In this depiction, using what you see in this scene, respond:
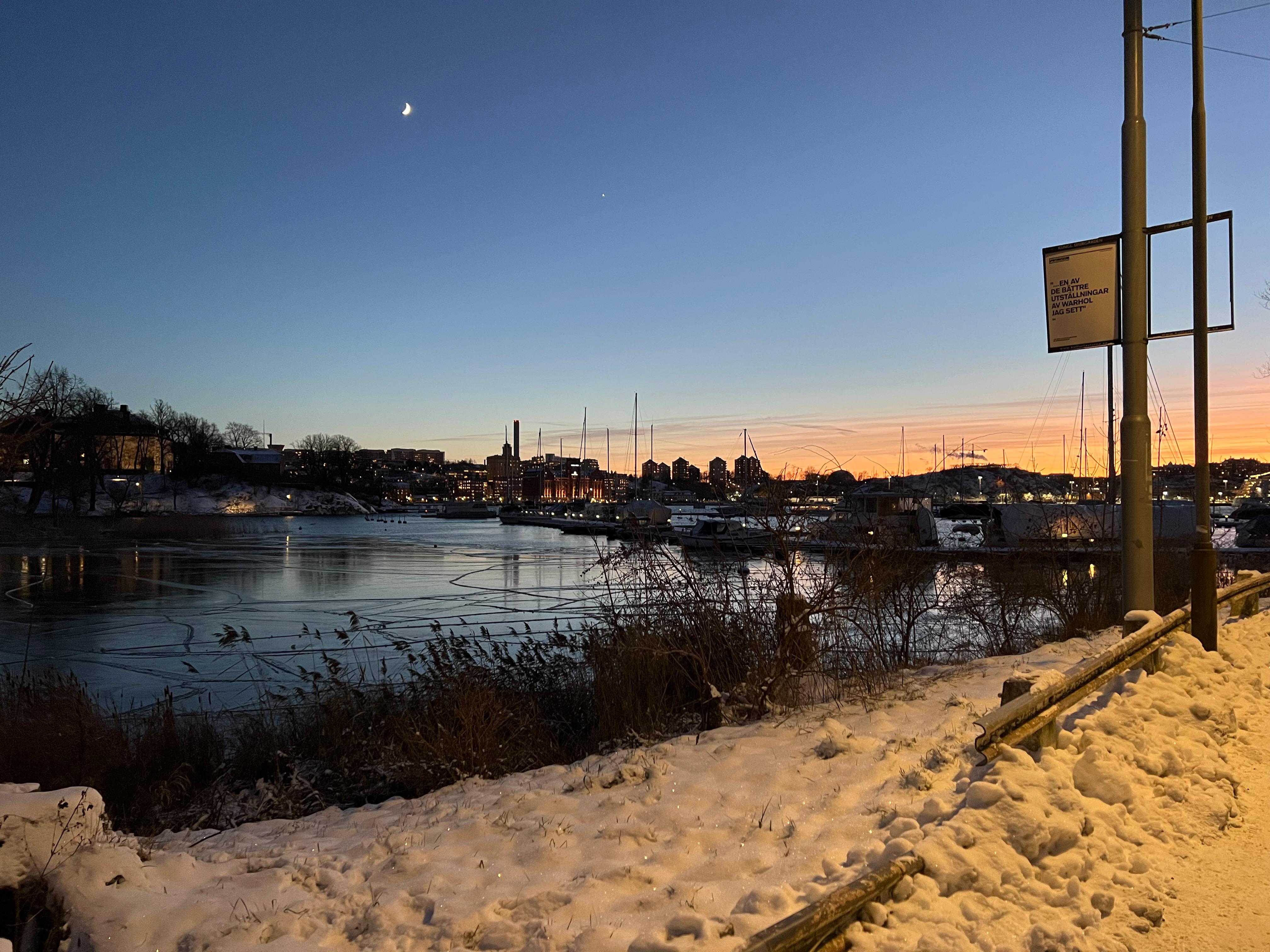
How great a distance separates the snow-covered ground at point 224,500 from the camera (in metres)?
119

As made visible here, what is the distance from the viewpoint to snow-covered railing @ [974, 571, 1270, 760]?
477cm

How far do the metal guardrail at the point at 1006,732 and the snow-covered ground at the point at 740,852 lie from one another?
124 mm

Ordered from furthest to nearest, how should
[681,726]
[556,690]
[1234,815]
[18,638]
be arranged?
[18,638] < [556,690] < [681,726] < [1234,815]

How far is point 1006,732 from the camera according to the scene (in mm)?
4859

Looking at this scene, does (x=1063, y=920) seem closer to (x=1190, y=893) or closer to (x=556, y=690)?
(x=1190, y=893)

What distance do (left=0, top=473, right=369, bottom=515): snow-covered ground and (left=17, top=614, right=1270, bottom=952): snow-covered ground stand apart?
112m

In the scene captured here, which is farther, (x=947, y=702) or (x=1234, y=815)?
(x=947, y=702)

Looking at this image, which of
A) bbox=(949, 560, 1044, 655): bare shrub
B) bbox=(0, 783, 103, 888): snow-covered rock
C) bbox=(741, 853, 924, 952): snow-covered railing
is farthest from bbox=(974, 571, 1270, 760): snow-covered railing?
bbox=(949, 560, 1044, 655): bare shrub

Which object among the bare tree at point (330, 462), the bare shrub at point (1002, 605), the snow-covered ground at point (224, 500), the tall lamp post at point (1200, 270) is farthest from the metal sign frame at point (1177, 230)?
the bare tree at point (330, 462)

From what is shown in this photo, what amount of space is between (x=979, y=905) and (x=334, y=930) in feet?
10.3

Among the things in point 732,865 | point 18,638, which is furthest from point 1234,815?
point 18,638

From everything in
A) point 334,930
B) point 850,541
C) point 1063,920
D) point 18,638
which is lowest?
point 18,638

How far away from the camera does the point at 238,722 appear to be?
10961 millimetres

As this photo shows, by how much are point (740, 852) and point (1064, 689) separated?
2.46 m
